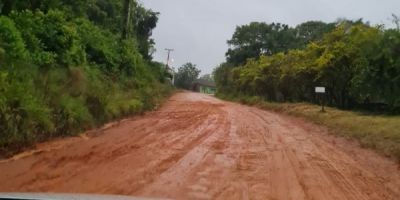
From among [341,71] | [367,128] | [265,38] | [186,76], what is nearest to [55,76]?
[367,128]

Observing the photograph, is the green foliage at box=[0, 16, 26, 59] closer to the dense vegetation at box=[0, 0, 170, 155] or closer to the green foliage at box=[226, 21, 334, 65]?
the dense vegetation at box=[0, 0, 170, 155]

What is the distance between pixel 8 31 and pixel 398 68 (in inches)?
614

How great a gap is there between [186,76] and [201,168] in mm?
112682

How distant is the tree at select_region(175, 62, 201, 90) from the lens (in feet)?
398

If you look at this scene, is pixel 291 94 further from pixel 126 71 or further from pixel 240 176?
pixel 240 176

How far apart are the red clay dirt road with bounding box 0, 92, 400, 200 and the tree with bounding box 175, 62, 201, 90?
343 feet

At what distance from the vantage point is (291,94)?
42.3 meters

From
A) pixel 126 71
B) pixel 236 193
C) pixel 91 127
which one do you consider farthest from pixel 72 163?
pixel 126 71

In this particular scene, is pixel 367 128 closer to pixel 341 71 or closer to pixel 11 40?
pixel 11 40

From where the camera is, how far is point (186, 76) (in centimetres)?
12294

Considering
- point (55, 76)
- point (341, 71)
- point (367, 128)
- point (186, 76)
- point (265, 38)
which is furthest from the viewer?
point (186, 76)

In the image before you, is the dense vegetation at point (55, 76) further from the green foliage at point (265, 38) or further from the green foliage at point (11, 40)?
the green foliage at point (265, 38)

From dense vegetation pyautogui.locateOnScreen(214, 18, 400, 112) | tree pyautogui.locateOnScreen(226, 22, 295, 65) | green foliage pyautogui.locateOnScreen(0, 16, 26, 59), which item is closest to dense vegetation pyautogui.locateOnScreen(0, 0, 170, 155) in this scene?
green foliage pyautogui.locateOnScreen(0, 16, 26, 59)

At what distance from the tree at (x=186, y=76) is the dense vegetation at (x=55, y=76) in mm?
89162
